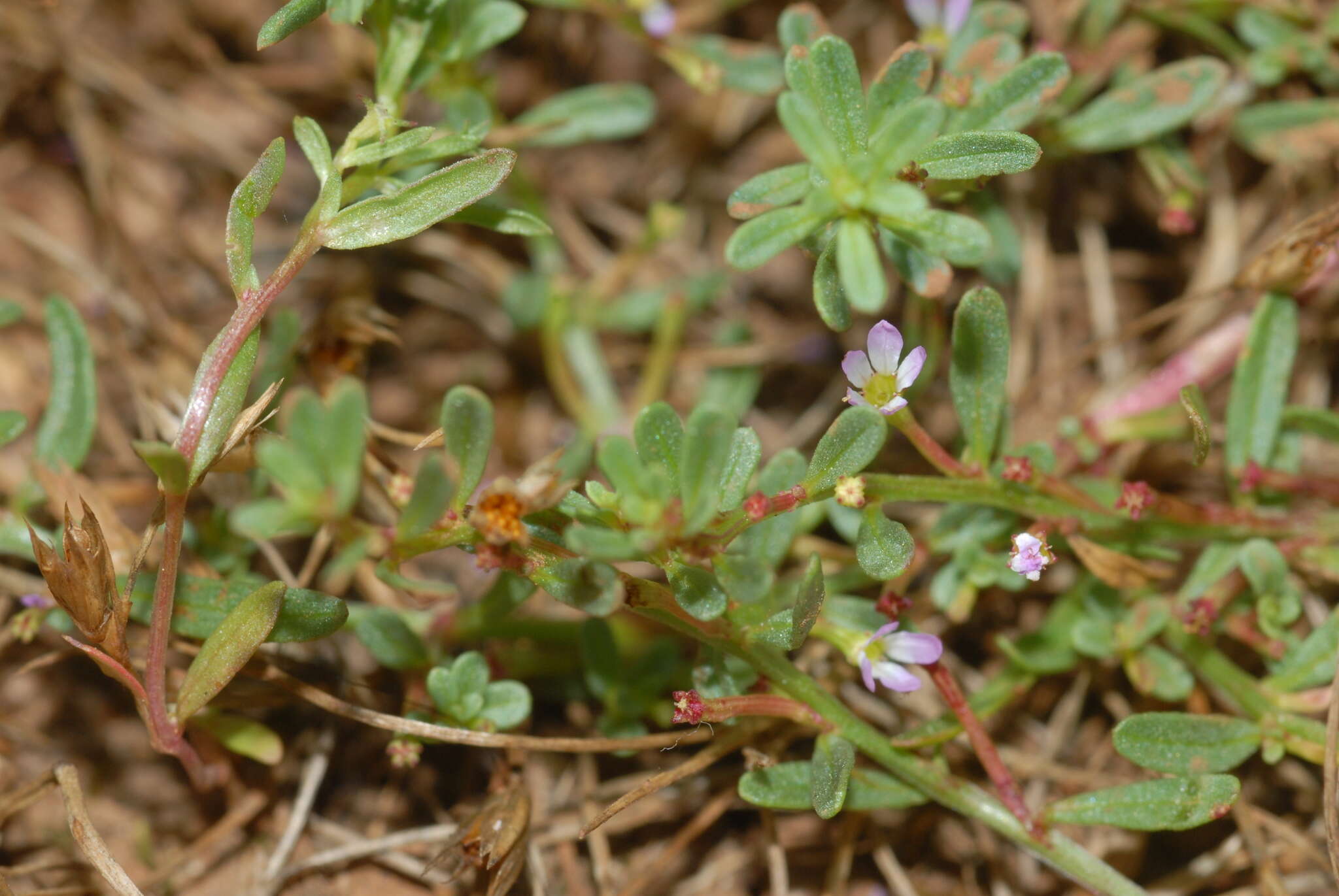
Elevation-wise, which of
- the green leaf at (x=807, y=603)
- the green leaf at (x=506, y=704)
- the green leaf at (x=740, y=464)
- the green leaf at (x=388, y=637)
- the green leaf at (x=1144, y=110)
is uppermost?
the green leaf at (x=1144, y=110)

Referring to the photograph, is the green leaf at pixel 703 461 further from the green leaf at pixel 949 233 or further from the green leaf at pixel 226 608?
the green leaf at pixel 226 608

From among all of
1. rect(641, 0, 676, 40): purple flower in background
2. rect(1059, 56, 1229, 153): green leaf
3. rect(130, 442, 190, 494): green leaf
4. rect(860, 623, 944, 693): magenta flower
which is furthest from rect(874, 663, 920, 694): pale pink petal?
rect(641, 0, 676, 40): purple flower in background

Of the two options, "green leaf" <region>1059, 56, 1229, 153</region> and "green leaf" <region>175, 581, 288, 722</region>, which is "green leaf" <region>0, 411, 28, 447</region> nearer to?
"green leaf" <region>175, 581, 288, 722</region>

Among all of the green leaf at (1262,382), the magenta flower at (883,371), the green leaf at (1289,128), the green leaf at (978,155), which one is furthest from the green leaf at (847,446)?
the green leaf at (1289,128)

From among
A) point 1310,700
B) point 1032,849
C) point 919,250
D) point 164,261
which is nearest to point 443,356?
point 164,261

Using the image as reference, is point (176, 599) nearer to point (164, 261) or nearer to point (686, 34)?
point (164, 261)

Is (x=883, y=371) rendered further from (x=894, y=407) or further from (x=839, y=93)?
(x=839, y=93)

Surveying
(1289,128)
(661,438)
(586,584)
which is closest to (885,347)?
(661,438)
